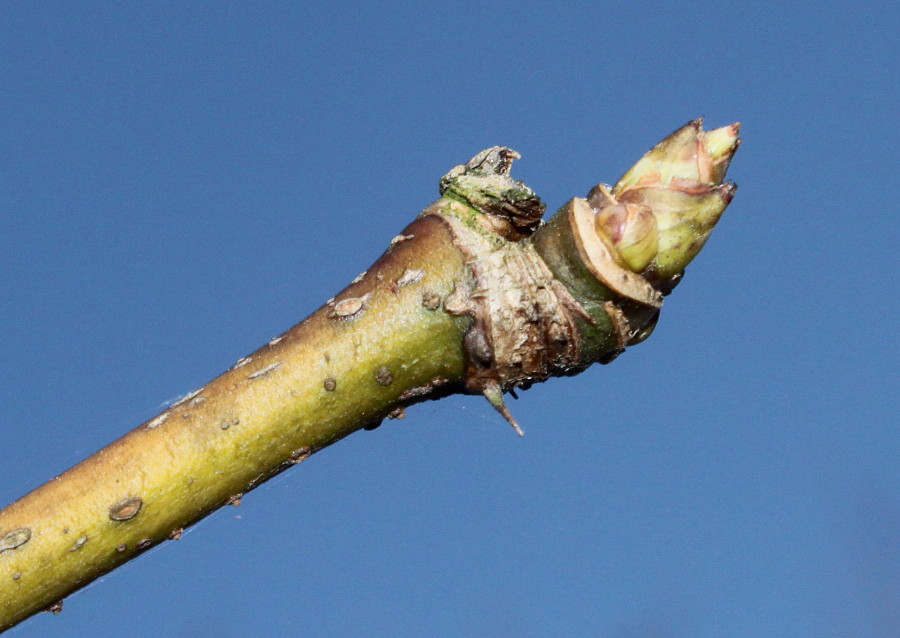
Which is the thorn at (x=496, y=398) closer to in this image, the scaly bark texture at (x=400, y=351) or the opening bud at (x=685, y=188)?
the scaly bark texture at (x=400, y=351)

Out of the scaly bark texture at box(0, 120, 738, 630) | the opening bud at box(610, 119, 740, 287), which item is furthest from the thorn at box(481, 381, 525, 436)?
the opening bud at box(610, 119, 740, 287)

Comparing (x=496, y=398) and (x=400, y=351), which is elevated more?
(x=400, y=351)

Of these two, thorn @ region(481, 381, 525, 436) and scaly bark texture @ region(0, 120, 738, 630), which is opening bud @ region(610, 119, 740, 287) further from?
thorn @ region(481, 381, 525, 436)

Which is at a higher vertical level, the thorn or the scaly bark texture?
the scaly bark texture

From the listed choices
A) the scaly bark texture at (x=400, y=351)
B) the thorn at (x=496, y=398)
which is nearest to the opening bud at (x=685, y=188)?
the scaly bark texture at (x=400, y=351)

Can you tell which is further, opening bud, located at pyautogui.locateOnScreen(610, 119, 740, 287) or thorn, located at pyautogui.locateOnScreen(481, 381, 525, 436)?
thorn, located at pyautogui.locateOnScreen(481, 381, 525, 436)

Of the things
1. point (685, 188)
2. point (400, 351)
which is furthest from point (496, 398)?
point (685, 188)

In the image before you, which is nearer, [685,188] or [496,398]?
[685,188]

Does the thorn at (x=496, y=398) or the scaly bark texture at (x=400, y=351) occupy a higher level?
the scaly bark texture at (x=400, y=351)

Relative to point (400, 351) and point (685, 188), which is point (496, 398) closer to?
point (400, 351)

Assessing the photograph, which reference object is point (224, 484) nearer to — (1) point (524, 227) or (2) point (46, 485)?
(2) point (46, 485)
